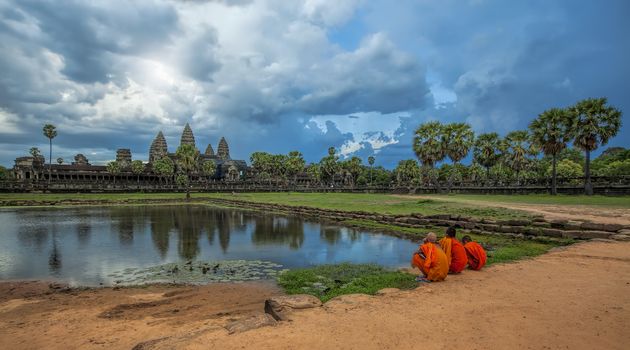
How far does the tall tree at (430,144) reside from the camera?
5394cm

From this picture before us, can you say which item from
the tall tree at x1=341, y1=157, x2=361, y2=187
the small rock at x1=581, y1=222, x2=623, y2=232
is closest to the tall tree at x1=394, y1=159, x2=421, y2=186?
the tall tree at x1=341, y1=157, x2=361, y2=187

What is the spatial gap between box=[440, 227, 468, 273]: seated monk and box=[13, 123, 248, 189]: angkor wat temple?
86.5 meters

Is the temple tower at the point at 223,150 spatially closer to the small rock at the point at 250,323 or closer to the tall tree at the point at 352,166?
the tall tree at the point at 352,166

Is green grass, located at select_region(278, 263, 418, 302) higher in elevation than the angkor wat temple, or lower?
lower

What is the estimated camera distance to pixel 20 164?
98375mm

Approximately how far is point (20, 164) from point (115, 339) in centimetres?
11799

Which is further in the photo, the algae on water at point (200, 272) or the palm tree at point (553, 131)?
the palm tree at point (553, 131)

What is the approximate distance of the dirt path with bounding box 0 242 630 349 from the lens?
5.30 m

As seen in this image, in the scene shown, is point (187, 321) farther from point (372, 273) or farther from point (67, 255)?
point (67, 255)

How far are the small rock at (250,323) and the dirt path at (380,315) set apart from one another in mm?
131

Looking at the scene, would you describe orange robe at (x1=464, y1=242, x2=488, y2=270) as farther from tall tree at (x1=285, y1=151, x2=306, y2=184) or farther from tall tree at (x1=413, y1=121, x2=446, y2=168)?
tall tree at (x1=285, y1=151, x2=306, y2=184)


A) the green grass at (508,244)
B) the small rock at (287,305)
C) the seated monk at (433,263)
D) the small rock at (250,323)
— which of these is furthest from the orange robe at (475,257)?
the small rock at (250,323)

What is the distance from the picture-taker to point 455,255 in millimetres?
9352

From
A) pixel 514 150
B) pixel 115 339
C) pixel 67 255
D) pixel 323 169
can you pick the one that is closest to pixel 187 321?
pixel 115 339
